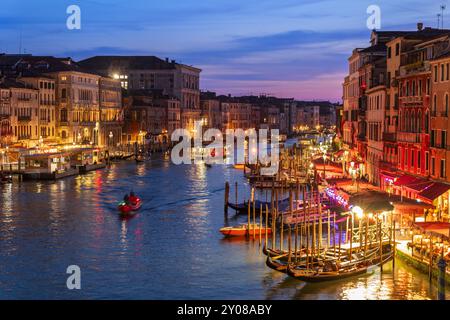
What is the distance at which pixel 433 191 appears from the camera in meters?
18.3

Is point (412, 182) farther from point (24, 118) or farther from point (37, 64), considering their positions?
point (37, 64)

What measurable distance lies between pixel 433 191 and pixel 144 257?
20.6 feet

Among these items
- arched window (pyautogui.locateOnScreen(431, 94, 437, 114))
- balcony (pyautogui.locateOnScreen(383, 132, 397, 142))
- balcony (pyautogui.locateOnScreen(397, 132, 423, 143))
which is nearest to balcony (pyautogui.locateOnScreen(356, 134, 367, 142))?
balcony (pyautogui.locateOnScreen(383, 132, 397, 142))

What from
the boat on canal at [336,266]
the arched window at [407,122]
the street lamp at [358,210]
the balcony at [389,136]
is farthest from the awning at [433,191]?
the balcony at [389,136]

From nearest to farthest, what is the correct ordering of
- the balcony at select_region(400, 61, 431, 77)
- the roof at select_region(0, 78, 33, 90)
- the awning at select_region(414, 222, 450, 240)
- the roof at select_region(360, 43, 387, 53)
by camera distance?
1. the awning at select_region(414, 222, 450, 240)
2. the balcony at select_region(400, 61, 431, 77)
3. the roof at select_region(360, 43, 387, 53)
4. the roof at select_region(0, 78, 33, 90)

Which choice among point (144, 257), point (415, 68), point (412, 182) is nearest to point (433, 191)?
point (412, 182)

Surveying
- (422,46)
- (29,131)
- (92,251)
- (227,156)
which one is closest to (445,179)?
(422,46)

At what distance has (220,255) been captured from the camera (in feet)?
57.7

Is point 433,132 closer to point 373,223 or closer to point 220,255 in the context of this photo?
point 373,223

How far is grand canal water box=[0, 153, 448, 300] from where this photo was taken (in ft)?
47.6

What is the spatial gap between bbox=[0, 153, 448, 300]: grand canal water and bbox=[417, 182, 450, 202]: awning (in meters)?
2.82

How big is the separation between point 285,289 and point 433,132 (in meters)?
6.84

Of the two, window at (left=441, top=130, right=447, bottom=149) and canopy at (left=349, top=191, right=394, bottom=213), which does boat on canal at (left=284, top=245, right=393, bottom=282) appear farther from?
window at (left=441, top=130, right=447, bottom=149)
